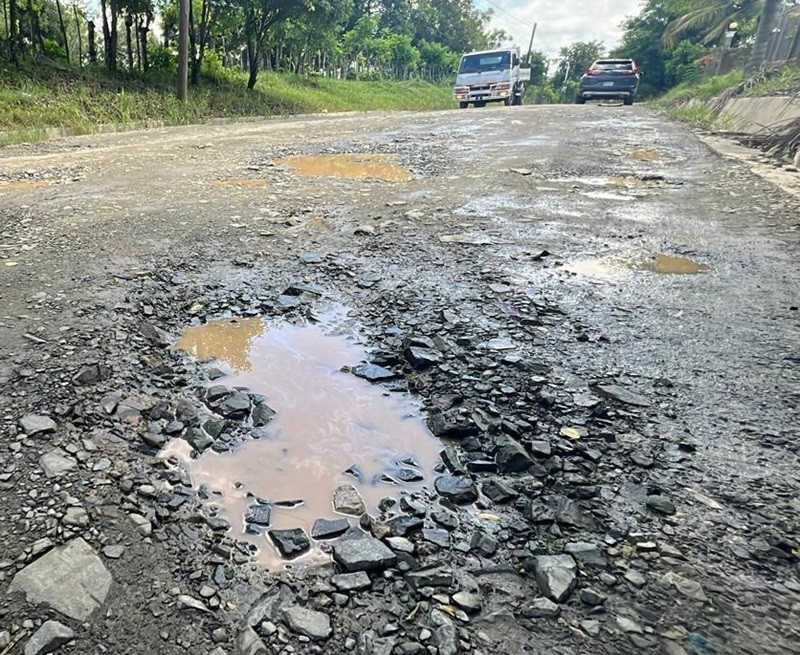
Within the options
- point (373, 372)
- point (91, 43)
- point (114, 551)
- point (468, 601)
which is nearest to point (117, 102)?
point (91, 43)

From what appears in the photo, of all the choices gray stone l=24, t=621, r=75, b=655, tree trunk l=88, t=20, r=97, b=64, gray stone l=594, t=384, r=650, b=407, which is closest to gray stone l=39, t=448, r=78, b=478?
gray stone l=24, t=621, r=75, b=655

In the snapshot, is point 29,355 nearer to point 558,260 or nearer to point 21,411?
point 21,411

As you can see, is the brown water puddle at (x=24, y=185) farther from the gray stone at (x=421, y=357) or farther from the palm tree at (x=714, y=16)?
the palm tree at (x=714, y=16)

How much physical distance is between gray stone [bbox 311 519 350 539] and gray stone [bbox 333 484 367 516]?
45mm

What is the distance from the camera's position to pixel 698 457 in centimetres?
151

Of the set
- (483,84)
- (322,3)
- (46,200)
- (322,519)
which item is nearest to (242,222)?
(46,200)

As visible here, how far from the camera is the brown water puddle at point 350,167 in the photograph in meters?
5.46

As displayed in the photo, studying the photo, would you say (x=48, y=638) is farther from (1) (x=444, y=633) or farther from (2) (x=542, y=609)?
(2) (x=542, y=609)

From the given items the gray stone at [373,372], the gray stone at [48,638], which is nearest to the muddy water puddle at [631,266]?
the gray stone at [373,372]

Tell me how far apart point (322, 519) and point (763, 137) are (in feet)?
28.1

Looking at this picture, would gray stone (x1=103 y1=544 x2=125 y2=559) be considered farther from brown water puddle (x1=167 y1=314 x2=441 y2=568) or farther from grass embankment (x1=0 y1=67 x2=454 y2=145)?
→ grass embankment (x1=0 y1=67 x2=454 y2=145)

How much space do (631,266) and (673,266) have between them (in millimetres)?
241

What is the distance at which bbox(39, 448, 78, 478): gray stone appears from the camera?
1428mm

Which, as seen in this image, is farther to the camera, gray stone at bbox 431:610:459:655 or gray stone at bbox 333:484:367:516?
gray stone at bbox 333:484:367:516
